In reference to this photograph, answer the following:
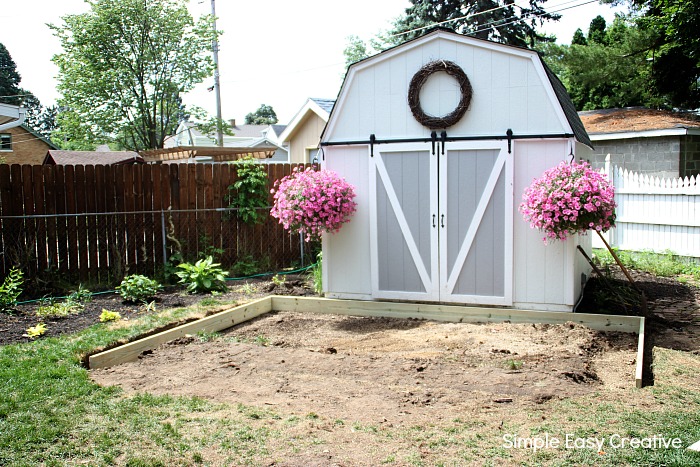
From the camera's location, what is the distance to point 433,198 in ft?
25.8

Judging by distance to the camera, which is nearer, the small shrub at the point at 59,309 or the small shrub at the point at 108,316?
the small shrub at the point at 108,316

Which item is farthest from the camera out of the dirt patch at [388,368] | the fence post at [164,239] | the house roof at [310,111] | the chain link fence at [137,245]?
the house roof at [310,111]

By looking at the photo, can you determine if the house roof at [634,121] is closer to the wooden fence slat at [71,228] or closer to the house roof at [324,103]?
the house roof at [324,103]

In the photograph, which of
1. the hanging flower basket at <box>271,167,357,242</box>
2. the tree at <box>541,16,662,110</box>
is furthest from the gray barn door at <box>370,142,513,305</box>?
the tree at <box>541,16,662,110</box>

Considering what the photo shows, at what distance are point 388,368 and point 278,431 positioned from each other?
1656 millimetres

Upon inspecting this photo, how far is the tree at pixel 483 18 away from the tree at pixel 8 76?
40.0 meters

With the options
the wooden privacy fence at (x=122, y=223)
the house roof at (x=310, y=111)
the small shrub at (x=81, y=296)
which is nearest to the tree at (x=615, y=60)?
the house roof at (x=310, y=111)

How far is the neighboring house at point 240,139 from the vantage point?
36.3 meters

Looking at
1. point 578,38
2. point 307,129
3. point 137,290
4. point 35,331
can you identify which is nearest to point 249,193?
point 137,290

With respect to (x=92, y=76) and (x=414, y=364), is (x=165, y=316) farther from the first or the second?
(x=92, y=76)

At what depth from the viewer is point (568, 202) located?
264 inches

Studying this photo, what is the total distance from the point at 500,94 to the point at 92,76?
23616 millimetres

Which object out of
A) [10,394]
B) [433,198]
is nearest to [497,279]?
[433,198]

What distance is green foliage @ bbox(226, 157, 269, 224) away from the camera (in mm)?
11328
